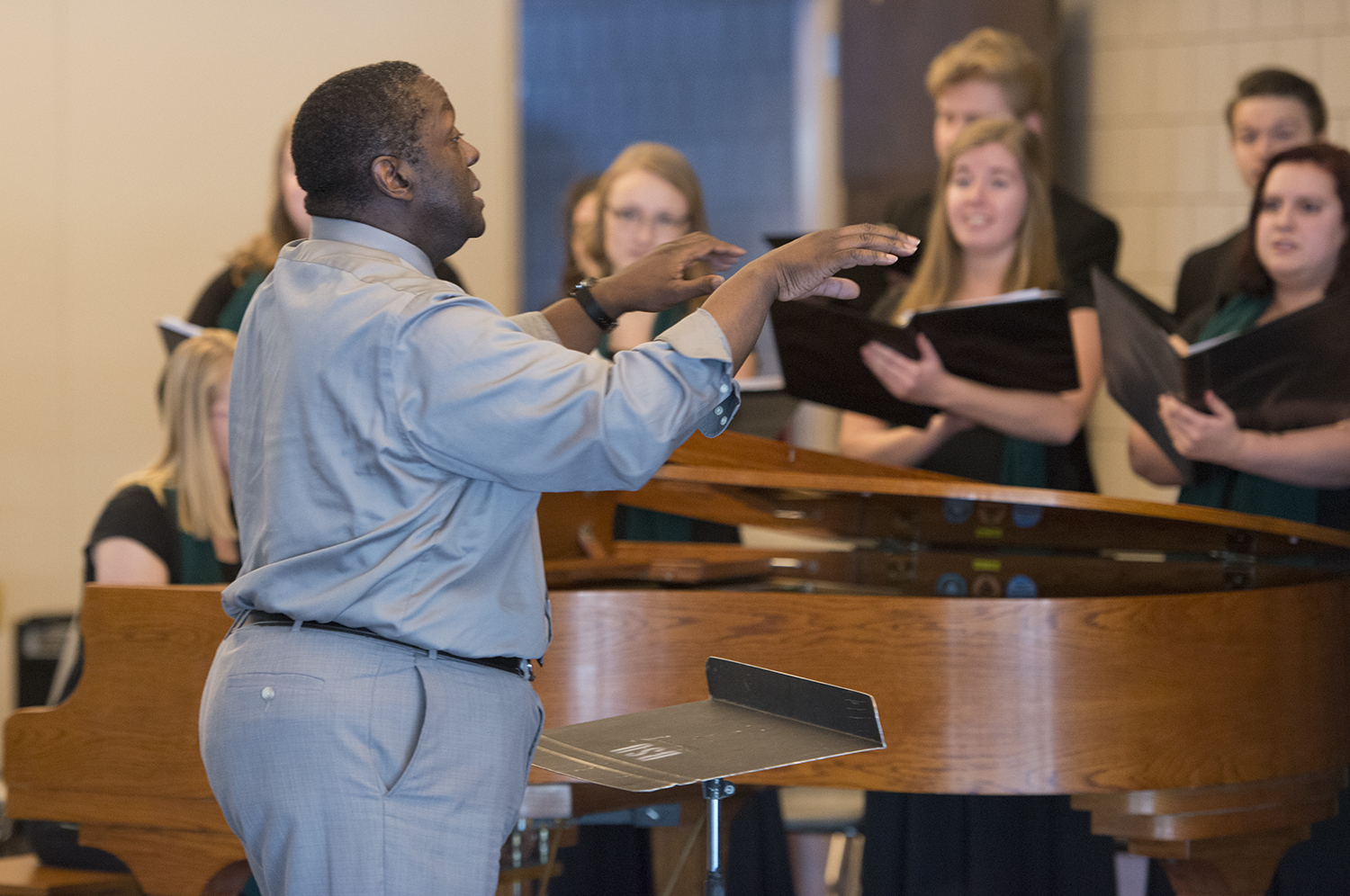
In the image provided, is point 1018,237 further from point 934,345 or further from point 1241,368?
point 1241,368

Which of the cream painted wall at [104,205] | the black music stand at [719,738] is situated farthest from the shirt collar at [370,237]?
the cream painted wall at [104,205]

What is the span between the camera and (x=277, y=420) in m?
1.42

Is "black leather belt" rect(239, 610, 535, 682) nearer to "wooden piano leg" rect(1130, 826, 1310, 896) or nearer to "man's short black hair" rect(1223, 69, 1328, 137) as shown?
"wooden piano leg" rect(1130, 826, 1310, 896)

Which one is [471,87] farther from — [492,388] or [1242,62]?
[492,388]

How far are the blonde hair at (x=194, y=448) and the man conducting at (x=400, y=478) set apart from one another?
1304 mm

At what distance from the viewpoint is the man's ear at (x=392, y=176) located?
1419 mm

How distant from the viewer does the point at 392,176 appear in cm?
143

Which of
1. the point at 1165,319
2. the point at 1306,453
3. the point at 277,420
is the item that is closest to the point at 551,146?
the point at 1165,319

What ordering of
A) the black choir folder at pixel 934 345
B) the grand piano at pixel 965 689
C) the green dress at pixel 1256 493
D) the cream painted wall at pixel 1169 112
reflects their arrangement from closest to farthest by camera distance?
1. the grand piano at pixel 965 689
2. the black choir folder at pixel 934 345
3. the green dress at pixel 1256 493
4. the cream painted wall at pixel 1169 112

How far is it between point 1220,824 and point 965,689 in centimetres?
44

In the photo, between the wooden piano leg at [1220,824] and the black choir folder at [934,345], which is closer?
the wooden piano leg at [1220,824]

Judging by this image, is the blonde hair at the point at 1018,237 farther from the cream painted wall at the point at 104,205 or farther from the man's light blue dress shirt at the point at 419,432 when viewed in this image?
the cream painted wall at the point at 104,205

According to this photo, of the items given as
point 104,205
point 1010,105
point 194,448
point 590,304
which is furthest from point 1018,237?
point 104,205

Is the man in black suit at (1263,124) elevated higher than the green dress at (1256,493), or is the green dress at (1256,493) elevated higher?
the man in black suit at (1263,124)
